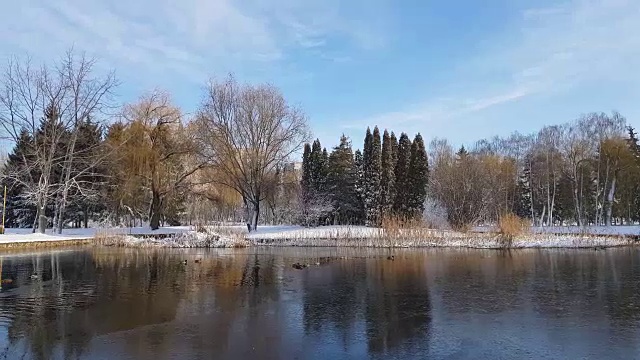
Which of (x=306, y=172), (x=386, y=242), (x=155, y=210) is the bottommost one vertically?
(x=386, y=242)

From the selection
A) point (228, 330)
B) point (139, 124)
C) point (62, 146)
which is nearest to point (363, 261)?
point (228, 330)

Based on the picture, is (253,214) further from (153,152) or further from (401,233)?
(401,233)

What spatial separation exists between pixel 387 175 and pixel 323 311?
131 ft

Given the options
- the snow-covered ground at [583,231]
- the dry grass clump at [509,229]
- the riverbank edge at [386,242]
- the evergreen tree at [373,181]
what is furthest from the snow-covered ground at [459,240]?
the evergreen tree at [373,181]

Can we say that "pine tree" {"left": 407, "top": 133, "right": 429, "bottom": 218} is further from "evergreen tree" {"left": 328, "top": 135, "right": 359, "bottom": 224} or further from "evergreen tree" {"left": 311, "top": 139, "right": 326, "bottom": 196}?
"evergreen tree" {"left": 311, "top": 139, "right": 326, "bottom": 196}

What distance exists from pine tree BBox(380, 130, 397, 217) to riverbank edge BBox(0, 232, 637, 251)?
19.7 meters

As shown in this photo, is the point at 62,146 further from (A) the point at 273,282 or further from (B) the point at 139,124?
(A) the point at 273,282

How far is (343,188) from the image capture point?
5219 centimetres

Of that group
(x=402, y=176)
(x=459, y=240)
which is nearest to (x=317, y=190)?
(x=402, y=176)

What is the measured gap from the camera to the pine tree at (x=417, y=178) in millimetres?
50438

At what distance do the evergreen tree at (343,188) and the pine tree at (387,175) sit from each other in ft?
12.3

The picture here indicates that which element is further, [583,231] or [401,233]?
[583,231]

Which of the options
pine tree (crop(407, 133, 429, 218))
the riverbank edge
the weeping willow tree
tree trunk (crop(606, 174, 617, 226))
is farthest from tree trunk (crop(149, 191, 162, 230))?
tree trunk (crop(606, 174, 617, 226))

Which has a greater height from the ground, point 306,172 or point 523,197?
point 306,172
